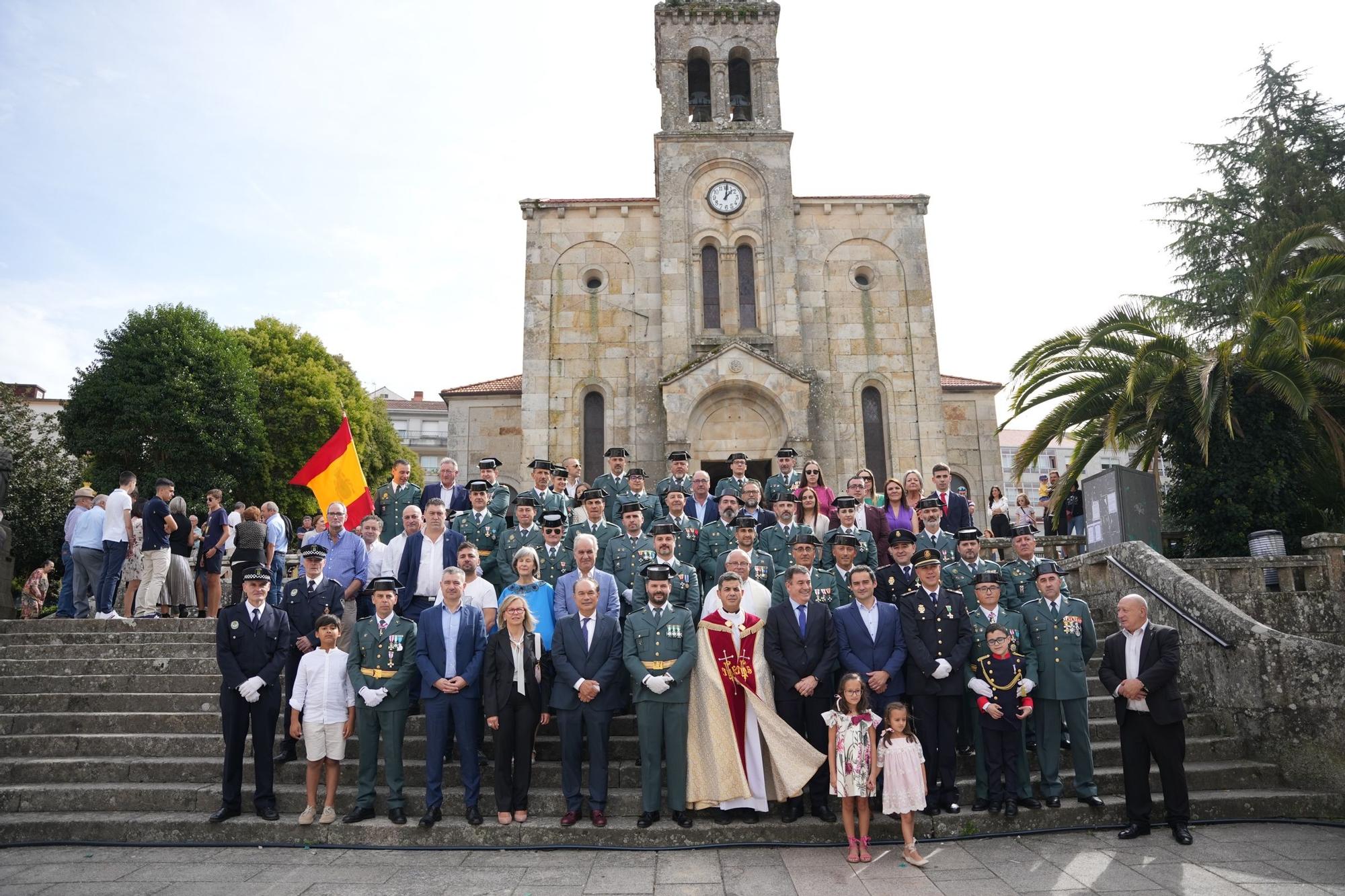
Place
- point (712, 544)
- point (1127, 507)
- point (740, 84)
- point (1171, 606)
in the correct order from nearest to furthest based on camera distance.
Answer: point (1171, 606)
point (712, 544)
point (1127, 507)
point (740, 84)

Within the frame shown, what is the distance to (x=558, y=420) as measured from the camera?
73.2 ft

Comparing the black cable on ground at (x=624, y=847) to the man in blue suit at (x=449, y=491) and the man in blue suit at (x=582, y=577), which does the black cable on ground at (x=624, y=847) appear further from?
the man in blue suit at (x=449, y=491)

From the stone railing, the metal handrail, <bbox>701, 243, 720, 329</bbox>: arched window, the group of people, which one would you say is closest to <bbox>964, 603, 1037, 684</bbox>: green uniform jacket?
the group of people

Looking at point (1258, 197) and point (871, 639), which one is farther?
point (1258, 197)

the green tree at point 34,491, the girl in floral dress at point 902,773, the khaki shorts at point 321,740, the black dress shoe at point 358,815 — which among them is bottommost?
the black dress shoe at point 358,815

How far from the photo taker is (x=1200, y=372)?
514 inches

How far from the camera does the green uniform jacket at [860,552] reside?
914 centimetres

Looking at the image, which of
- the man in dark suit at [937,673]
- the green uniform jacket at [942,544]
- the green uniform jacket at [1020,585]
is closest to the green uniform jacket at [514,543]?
the man in dark suit at [937,673]

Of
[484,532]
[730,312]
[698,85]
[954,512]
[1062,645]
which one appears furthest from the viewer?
[698,85]

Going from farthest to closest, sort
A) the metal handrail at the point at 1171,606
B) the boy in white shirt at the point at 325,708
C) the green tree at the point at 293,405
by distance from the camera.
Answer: the green tree at the point at 293,405
the metal handrail at the point at 1171,606
the boy in white shirt at the point at 325,708

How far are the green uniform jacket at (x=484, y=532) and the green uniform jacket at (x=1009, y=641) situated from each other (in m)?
5.07

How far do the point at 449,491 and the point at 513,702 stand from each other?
4.24 metres

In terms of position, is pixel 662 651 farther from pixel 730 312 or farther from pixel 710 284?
pixel 710 284

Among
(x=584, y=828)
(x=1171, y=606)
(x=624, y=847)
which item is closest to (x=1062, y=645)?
(x=1171, y=606)
